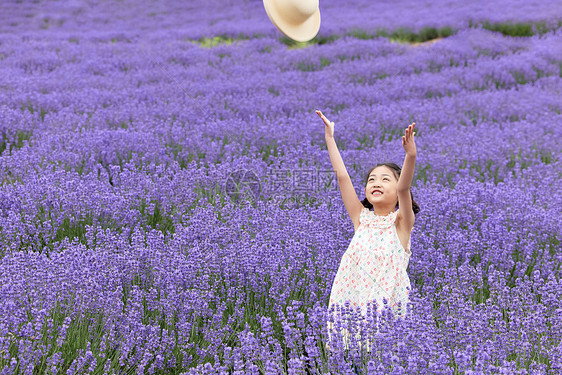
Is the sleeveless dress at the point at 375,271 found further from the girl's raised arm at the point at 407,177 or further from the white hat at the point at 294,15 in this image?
the white hat at the point at 294,15

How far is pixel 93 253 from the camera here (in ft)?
8.91

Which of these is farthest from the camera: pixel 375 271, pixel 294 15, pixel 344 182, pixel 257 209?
pixel 257 209

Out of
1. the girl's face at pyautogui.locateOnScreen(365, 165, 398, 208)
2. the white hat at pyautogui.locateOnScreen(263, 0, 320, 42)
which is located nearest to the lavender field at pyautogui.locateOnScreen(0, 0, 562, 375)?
the girl's face at pyautogui.locateOnScreen(365, 165, 398, 208)

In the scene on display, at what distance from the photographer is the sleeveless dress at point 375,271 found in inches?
98.3

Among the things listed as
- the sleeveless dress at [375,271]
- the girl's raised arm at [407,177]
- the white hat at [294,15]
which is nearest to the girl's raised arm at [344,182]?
the sleeveless dress at [375,271]

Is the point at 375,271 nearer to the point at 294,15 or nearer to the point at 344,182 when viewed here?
the point at 344,182

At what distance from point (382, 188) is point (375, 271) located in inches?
14.5

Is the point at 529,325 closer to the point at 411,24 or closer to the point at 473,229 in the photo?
the point at 473,229

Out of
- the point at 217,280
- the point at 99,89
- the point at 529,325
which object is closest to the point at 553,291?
the point at 529,325

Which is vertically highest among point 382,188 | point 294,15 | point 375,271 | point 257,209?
point 294,15

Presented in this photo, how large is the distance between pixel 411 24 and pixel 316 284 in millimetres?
10769

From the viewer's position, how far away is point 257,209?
3596 mm

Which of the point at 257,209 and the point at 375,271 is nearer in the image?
the point at 375,271

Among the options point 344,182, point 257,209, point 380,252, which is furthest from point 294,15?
point 257,209
